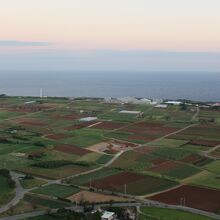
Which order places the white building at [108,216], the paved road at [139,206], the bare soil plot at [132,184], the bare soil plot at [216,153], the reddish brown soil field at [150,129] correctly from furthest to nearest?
the reddish brown soil field at [150,129] → the bare soil plot at [216,153] → the bare soil plot at [132,184] → the paved road at [139,206] → the white building at [108,216]

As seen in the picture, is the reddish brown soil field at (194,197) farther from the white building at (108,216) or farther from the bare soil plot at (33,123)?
the bare soil plot at (33,123)

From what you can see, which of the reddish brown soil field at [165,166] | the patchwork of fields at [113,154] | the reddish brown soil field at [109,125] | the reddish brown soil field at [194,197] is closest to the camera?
the reddish brown soil field at [194,197]

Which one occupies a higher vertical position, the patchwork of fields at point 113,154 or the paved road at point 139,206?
the patchwork of fields at point 113,154

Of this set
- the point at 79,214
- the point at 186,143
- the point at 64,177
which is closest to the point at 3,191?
the point at 64,177

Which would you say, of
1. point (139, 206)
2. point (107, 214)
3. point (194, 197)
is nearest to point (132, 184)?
point (194, 197)

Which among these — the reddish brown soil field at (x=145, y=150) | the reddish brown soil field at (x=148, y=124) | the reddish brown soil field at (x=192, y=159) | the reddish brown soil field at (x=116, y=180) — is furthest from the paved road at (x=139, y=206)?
the reddish brown soil field at (x=148, y=124)

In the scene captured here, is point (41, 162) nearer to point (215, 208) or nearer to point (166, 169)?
point (166, 169)
